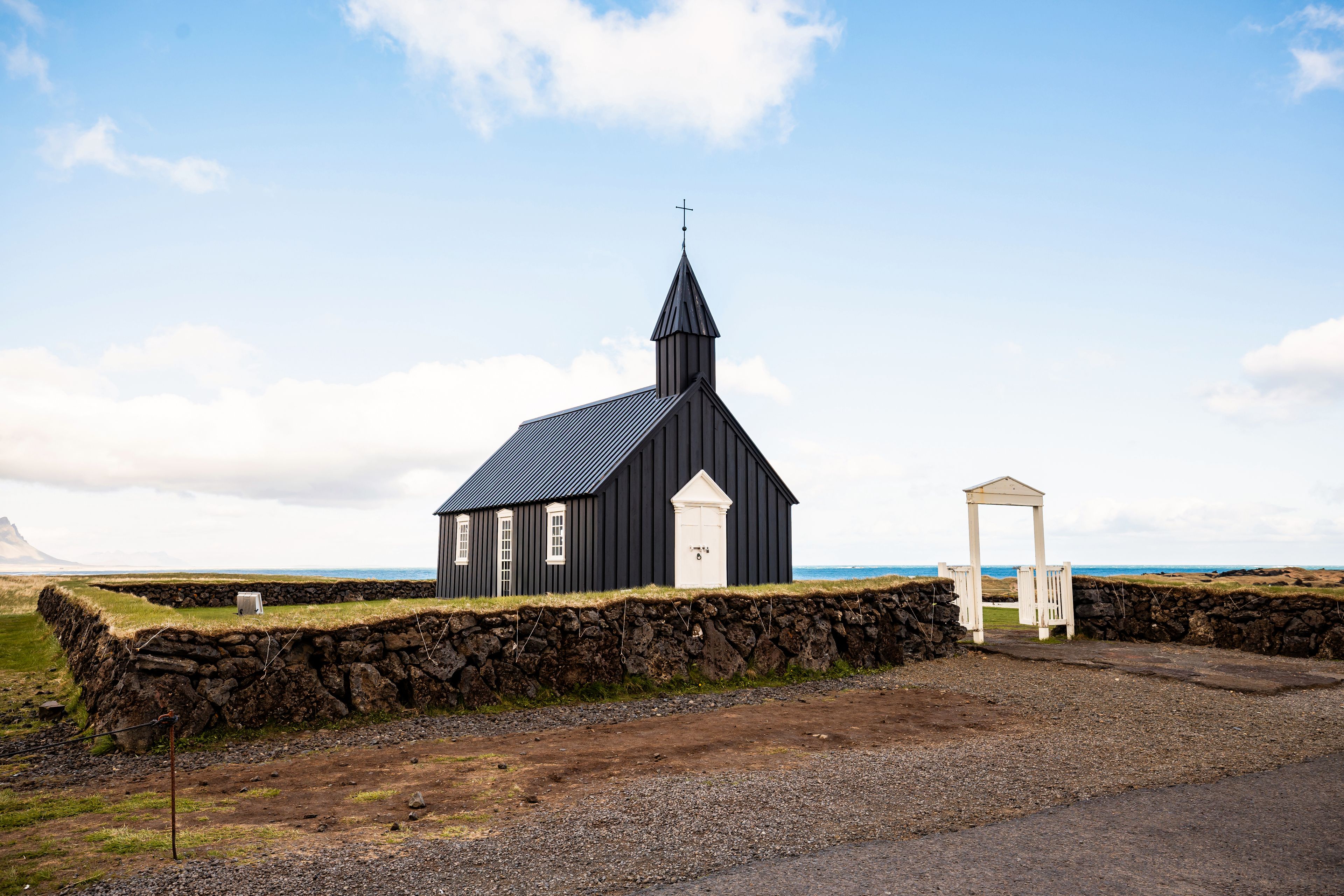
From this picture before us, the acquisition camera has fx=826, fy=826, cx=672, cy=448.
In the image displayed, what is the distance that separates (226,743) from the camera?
31.1 feet

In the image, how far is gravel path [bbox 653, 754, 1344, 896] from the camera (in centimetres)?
525

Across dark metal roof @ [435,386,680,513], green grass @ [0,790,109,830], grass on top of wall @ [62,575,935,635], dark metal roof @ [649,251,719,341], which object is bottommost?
green grass @ [0,790,109,830]

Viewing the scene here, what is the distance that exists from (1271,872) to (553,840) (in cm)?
494

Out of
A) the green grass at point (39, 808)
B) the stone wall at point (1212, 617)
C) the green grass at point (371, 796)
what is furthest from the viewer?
the stone wall at point (1212, 617)

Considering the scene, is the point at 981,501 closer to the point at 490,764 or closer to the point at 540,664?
the point at 540,664

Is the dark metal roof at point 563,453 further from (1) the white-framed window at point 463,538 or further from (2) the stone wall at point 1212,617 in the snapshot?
(2) the stone wall at point 1212,617

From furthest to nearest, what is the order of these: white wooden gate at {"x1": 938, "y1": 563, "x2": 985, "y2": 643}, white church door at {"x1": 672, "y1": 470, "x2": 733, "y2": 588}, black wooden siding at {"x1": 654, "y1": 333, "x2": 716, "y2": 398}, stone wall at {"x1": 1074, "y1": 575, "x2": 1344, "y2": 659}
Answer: black wooden siding at {"x1": 654, "y1": 333, "x2": 716, "y2": 398} < white church door at {"x1": 672, "y1": 470, "x2": 733, "y2": 588} < white wooden gate at {"x1": 938, "y1": 563, "x2": 985, "y2": 643} < stone wall at {"x1": 1074, "y1": 575, "x2": 1344, "y2": 659}

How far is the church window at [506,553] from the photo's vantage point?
23.5 m

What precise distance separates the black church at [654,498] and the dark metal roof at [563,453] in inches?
2.3

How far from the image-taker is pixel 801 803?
23.1ft

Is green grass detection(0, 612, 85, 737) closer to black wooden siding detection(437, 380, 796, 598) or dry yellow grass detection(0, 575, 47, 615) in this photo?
dry yellow grass detection(0, 575, 47, 615)

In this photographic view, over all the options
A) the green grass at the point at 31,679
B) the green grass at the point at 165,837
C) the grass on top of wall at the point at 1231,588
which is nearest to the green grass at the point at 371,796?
the green grass at the point at 165,837

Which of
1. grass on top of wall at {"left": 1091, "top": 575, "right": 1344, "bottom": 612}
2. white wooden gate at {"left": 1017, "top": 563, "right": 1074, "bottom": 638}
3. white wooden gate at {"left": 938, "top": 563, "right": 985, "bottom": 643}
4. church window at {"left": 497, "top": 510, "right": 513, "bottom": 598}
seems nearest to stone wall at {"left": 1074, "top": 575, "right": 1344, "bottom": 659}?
grass on top of wall at {"left": 1091, "top": 575, "right": 1344, "bottom": 612}

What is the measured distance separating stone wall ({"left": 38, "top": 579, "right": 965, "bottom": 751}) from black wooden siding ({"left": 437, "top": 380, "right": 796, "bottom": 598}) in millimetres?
5504
